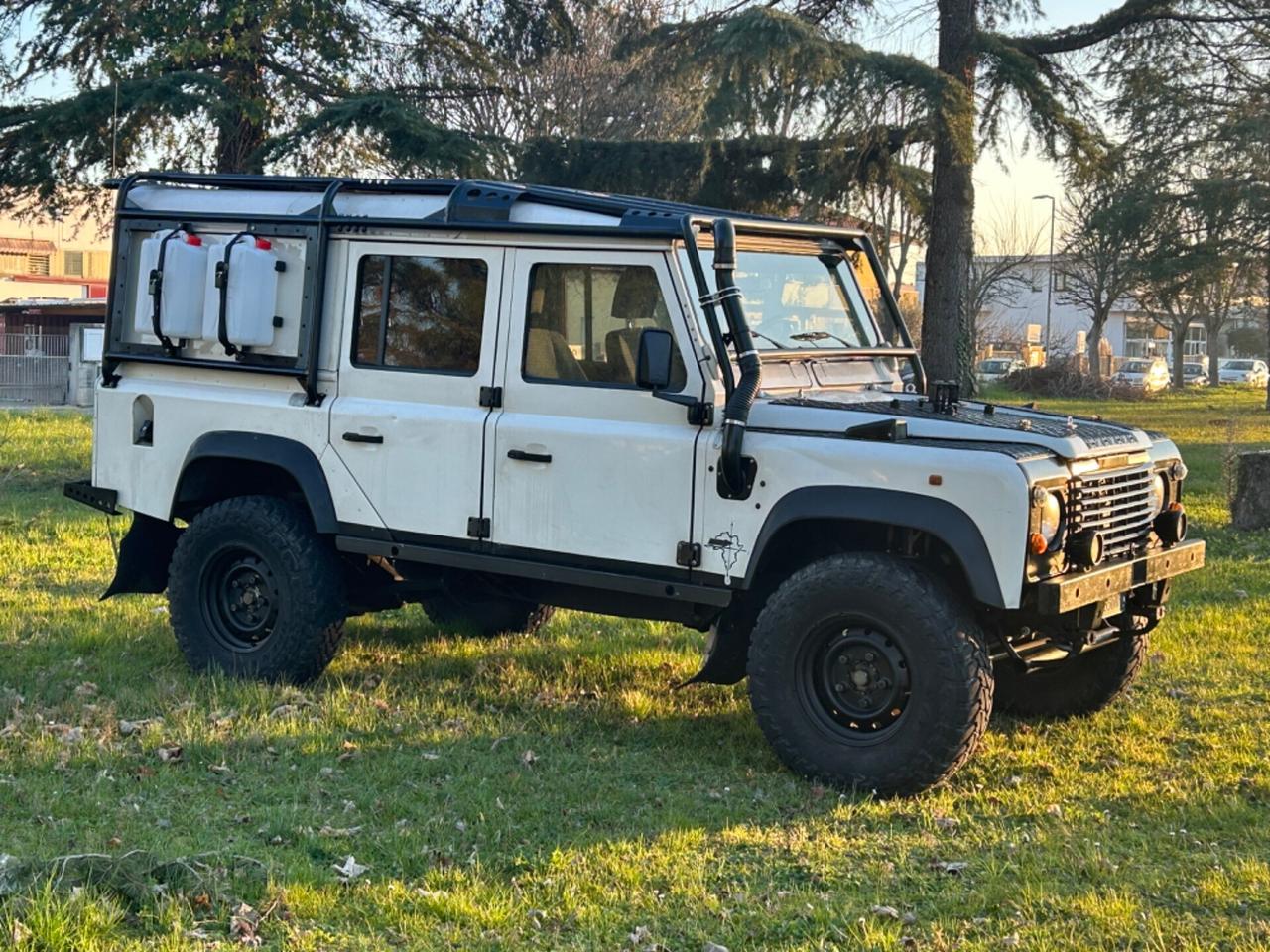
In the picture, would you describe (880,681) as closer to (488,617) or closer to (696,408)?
(696,408)

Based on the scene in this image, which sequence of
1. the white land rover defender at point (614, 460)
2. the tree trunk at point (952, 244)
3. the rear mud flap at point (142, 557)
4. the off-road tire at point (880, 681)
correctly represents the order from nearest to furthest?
the off-road tire at point (880, 681), the white land rover defender at point (614, 460), the rear mud flap at point (142, 557), the tree trunk at point (952, 244)

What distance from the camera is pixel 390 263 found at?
712 cm

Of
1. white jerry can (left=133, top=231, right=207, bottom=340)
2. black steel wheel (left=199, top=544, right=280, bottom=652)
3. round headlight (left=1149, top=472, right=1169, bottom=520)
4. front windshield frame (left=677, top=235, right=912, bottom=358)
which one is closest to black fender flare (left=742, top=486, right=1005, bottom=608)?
front windshield frame (left=677, top=235, right=912, bottom=358)

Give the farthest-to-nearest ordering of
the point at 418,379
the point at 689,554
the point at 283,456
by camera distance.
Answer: the point at 283,456 → the point at 418,379 → the point at 689,554

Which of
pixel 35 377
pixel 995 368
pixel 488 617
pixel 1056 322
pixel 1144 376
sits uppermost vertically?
pixel 1056 322

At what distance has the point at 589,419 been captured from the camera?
21.4 feet

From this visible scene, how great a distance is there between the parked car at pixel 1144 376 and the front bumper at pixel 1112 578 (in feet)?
139

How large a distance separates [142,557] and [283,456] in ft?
4.78

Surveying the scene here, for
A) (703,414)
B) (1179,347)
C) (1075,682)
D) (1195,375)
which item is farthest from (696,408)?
(1195,375)

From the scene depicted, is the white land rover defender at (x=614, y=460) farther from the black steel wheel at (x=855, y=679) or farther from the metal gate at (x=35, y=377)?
the metal gate at (x=35, y=377)

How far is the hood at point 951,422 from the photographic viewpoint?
5883 mm

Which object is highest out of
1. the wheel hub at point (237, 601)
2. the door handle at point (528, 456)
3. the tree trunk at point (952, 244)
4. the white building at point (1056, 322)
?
the white building at point (1056, 322)

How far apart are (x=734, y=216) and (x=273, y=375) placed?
8.18 feet

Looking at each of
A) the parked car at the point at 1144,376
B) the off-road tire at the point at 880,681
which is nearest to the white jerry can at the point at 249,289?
the off-road tire at the point at 880,681
